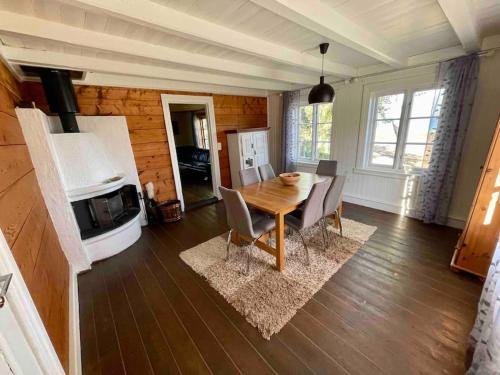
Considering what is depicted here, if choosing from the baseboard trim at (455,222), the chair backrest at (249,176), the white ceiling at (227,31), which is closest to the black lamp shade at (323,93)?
the white ceiling at (227,31)

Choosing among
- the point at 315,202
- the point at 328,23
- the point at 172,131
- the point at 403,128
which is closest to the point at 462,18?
the point at 328,23

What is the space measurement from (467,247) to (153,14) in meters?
3.19

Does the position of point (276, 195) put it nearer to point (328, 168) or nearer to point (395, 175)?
point (328, 168)

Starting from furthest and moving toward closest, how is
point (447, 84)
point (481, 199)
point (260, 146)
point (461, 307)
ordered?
point (260, 146) < point (447, 84) < point (481, 199) < point (461, 307)

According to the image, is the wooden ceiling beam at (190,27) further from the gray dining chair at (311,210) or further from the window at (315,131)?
the window at (315,131)

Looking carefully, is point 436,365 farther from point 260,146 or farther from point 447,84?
point 260,146

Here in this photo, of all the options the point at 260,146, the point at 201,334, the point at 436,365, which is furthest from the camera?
the point at 260,146

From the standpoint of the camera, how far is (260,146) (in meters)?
4.50

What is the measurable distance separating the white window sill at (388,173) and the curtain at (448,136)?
146 mm

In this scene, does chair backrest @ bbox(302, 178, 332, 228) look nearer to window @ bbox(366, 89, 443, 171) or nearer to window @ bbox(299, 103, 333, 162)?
window @ bbox(366, 89, 443, 171)

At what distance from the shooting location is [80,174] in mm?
2334

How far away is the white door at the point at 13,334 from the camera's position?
720 mm

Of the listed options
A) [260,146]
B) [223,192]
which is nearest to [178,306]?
[223,192]

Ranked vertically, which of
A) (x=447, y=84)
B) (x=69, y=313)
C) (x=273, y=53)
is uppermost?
(x=273, y=53)
